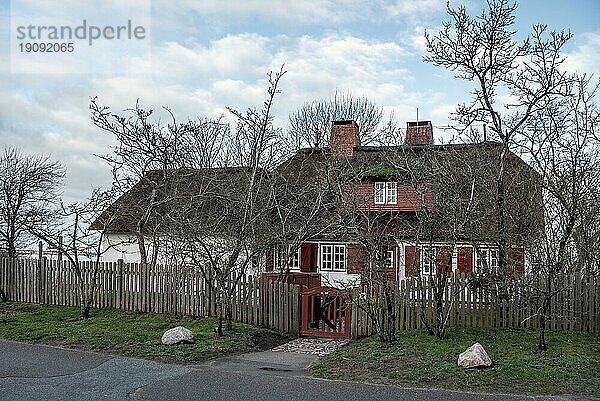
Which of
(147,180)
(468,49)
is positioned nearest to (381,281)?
(468,49)

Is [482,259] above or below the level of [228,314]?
above

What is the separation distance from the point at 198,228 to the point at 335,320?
3.91 m

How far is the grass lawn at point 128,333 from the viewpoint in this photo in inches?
510

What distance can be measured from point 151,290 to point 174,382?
27.2ft

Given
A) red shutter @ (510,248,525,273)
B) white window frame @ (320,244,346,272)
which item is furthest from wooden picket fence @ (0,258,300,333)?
white window frame @ (320,244,346,272)

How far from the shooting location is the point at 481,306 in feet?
50.5

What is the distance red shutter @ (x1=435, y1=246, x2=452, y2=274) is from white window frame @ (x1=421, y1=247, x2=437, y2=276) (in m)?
0.13

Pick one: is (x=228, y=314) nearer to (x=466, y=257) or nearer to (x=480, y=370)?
(x=466, y=257)

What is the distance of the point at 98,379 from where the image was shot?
1055 centimetres

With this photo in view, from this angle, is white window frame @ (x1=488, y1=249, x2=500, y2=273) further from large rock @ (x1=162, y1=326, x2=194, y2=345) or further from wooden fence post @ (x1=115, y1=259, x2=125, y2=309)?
wooden fence post @ (x1=115, y1=259, x2=125, y2=309)

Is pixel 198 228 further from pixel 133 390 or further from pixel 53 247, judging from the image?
pixel 133 390

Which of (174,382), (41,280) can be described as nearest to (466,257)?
(174,382)

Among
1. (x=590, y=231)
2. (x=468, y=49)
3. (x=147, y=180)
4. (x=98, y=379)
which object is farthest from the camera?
(x=147, y=180)

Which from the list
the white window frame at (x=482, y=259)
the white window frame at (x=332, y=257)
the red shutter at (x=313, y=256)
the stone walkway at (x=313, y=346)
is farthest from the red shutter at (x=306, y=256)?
the white window frame at (x=482, y=259)
